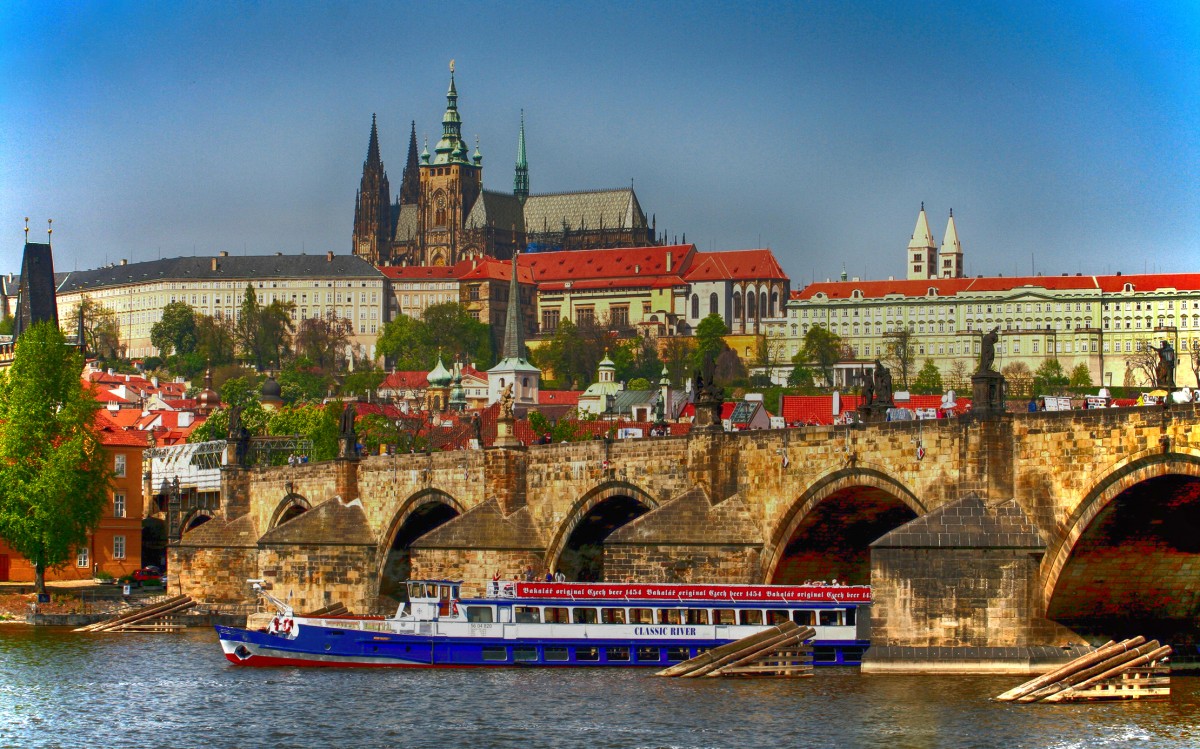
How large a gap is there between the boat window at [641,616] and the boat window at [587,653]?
1.61 meters

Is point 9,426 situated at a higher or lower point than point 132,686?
higher

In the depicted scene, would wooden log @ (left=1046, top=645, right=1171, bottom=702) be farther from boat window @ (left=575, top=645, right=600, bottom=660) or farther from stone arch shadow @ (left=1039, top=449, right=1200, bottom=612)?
boat window @ (left=575, top=645, right=600, bottom=660)

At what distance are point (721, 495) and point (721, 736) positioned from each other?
12.9 m

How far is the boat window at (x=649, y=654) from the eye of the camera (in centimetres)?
5138

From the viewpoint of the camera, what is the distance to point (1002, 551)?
4178cm

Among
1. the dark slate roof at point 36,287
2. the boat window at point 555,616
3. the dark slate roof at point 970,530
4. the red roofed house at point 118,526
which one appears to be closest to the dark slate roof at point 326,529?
the red roofed house at point 118,526

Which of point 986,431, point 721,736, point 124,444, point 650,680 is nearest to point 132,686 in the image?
point 650,680

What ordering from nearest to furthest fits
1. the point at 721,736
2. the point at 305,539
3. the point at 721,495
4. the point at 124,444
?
the point at 721,736
the point at 721,495
the point at 305,539
the point at 124,444

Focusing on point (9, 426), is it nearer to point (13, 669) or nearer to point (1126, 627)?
point (13, 669)

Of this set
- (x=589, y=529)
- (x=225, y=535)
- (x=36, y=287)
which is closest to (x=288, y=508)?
(x=225, y=535)

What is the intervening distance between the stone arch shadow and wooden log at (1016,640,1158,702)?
1.53 metres

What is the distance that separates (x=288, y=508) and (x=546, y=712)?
118 ft

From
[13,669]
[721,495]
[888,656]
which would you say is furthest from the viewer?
[13,669]

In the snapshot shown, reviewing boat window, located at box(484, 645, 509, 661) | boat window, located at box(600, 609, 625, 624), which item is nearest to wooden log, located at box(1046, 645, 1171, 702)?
boat window, located at box(600, 609, 625, 624)
